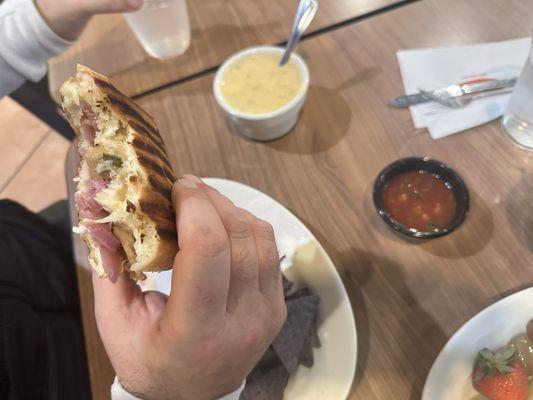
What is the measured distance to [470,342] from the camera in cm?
88

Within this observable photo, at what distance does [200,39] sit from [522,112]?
1.08m

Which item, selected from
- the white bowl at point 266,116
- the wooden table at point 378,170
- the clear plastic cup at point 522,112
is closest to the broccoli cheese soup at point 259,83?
the white bowl at point 266,116

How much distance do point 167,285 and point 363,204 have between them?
558 mm

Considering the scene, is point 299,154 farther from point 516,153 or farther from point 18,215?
point 18,215

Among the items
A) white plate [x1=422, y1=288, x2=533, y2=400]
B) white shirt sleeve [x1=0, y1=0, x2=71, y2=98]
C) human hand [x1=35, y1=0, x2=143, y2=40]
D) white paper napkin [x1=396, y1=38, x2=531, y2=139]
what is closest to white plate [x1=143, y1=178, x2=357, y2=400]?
white plate [x1=422, y1=288, x2=533, y2=400]

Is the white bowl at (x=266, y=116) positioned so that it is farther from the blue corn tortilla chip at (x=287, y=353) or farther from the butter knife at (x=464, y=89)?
the blue corn tortilla chip at (x=287, y=353)

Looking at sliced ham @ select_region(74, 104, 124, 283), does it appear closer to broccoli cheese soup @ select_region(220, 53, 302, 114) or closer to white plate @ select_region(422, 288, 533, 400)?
broccoli cheese soup @ select_region(220, 53, 302, 114)

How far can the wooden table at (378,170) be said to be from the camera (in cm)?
99

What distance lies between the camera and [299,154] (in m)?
1.28

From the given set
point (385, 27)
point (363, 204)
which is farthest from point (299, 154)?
point (385, 27)

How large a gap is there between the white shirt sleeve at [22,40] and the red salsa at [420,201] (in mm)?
1183

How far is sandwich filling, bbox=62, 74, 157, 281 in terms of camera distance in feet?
2.42

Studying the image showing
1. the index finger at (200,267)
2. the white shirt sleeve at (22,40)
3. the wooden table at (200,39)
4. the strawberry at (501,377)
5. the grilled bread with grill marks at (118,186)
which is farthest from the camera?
the wooden table at (200,39)

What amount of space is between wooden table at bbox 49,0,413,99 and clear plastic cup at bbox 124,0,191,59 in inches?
1.3
